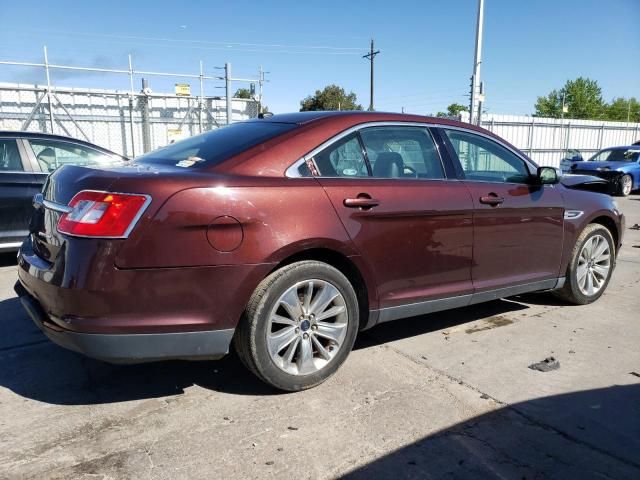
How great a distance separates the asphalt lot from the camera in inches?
96.9

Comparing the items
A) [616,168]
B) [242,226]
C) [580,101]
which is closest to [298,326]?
[242,226]

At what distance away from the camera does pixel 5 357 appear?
3623 millimetres

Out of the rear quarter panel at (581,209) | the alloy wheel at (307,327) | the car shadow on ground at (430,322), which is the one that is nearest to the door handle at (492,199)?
the rear quarter panel at (581,209)

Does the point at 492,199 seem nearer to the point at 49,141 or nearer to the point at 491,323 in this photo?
the point at 491,323

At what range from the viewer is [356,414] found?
292 centimetres

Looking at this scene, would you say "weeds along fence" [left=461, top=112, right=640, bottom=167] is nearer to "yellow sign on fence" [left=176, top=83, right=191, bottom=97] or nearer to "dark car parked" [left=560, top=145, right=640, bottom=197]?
"dark car parked" [left=560, top=145, right=640, bottom=197]

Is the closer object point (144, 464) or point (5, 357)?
point (144, 464)

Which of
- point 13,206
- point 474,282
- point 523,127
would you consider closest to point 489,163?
point 474,282

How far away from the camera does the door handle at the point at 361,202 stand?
10.5 feet

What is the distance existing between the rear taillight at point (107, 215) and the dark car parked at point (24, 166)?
3.57 metres

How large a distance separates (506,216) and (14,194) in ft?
17.0

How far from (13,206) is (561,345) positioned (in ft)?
18.6

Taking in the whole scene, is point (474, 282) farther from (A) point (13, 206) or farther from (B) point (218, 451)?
(A) point (13, 206)

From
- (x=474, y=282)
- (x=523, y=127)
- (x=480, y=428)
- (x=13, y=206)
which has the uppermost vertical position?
(x=523, y=127)
